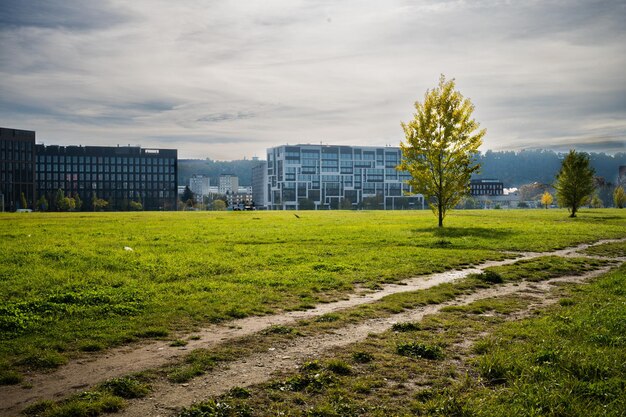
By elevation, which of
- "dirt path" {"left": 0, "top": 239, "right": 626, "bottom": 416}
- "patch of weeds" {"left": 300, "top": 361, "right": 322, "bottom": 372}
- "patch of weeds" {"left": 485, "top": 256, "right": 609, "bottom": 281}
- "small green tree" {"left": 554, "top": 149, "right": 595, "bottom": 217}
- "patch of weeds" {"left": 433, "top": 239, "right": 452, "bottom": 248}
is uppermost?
"small green tree" {"left": 554, "top": 149, "right": 595, "bottom": 217}

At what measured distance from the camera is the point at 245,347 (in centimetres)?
1059

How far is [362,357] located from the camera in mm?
9781

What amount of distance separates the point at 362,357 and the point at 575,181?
2692 inches

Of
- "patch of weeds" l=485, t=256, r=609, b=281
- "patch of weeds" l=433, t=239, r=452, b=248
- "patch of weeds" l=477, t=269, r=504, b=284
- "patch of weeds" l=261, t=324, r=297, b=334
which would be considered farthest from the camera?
"patch of weeds" l=433, t=239, r=452, b=248

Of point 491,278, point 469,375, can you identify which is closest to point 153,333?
point 469,375

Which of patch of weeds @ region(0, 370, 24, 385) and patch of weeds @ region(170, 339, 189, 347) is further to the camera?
patch of weeds @ region(170, 339, 189, 347)

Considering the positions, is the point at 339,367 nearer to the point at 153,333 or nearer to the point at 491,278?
the point at 153,333

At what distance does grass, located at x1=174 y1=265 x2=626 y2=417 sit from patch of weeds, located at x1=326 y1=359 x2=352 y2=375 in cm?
5

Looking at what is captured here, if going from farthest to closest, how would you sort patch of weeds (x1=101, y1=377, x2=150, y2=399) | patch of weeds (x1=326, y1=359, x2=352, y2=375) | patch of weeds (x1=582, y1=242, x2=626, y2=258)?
patch of weeds (x1=582, y1=242, x2=626, y2=258)
patch of weeds (x1=326, y1=359, x2=352, y2=375)
patch of weeds (x1=101, y1=377, x2=150, y2=399)

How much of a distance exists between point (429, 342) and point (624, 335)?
13.1 ft

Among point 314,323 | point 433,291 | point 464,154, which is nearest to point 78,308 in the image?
point 314,323

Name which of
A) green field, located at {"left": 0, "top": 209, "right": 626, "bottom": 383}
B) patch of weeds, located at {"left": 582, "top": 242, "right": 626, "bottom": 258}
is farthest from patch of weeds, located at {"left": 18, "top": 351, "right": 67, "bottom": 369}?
patch of weeds, located at {"left": 582, "top": 242, "right": 626, "bottom": 258}

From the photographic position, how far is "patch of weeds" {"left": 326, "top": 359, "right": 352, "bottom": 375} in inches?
357

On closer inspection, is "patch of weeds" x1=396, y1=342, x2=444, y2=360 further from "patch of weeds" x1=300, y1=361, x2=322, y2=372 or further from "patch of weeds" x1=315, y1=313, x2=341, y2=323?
"patch of weeds" x1=315, y1=313, x2=341, y2=323
